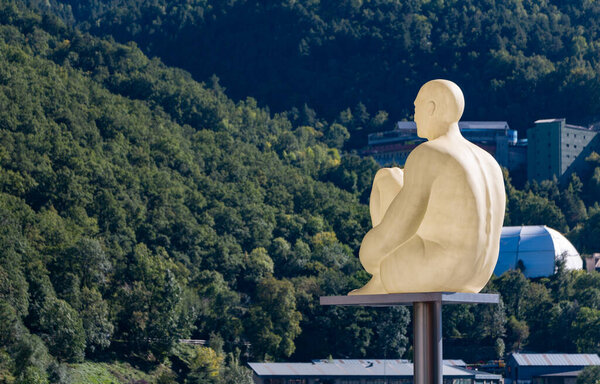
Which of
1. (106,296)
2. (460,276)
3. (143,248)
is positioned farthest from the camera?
(143,248)

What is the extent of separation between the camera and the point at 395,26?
200m

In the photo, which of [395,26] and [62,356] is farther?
[395,26]

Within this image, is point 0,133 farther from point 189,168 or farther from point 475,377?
point 475,377

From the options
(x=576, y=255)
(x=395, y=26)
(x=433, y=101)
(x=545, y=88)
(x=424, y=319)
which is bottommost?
(x=424, y=319)

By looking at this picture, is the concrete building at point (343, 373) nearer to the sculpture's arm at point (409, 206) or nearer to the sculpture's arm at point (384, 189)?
the sculpture's arm at point (384, 189)

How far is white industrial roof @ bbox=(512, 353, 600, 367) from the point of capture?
86125 millimetres

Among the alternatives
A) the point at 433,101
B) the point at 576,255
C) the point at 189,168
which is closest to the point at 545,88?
the point at 576,255

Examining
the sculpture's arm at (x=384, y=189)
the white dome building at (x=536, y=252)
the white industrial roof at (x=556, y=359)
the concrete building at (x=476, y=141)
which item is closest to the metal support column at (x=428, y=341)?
the sculpture's arm at (x=384, y=189)

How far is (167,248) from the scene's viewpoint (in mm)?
90750

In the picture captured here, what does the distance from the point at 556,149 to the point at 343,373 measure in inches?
3307

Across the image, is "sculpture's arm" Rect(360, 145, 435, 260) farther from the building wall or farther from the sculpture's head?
the building wall

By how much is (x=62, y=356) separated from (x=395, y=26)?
140 metres

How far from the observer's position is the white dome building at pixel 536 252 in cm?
11188

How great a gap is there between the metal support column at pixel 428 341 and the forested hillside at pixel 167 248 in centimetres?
4545
